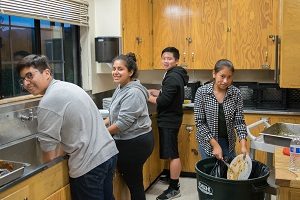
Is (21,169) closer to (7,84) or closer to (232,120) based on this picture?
(7,84)

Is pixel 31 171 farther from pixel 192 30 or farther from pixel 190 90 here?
pixel 192 30

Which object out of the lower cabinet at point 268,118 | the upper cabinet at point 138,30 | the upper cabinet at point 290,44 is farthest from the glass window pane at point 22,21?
the lower cabinet at point 268,118

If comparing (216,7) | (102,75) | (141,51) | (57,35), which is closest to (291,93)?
→ (216,7)

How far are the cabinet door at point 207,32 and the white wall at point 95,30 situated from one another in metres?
0.99

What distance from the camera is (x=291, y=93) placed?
379 centimetres

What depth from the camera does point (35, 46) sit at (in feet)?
10.1

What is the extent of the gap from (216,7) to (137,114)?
2129mm

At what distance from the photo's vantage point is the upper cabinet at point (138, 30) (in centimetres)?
356

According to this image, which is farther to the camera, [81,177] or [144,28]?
[144,28]

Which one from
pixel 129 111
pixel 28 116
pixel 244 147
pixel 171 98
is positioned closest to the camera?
pixel 129 111

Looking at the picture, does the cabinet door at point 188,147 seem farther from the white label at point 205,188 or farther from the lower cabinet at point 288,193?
the lower cabinet at point 288,193

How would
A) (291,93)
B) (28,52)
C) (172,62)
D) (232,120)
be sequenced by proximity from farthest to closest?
(291,93)
(172,62)
(28,52)
(232,120)

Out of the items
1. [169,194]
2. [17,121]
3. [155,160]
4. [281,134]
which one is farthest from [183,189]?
[17,121]

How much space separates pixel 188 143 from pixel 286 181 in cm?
240
